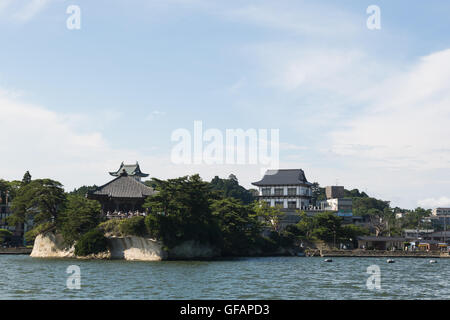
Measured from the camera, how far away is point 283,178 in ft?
356

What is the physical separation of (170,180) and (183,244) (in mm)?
8708

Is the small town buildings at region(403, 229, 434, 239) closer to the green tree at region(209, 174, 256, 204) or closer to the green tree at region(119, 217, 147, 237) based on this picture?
the green tree at region(209, 174, 256, 204)

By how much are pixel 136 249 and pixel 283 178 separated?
54024mm

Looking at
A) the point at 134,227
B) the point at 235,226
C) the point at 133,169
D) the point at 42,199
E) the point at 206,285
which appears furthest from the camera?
the point at 133,169

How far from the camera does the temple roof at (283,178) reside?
107 m

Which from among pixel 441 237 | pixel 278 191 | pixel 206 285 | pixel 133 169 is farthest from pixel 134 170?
pixel 206 285

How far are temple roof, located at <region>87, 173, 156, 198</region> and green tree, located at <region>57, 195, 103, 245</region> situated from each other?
193 cm

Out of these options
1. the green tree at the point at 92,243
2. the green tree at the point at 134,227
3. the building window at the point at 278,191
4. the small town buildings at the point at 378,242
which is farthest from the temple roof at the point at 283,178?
the green tree at the point at 92,243

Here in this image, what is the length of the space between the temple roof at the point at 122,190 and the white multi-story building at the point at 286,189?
144 feet

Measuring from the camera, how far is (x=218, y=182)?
14900cm

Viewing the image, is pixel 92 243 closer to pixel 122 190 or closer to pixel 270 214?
pixel 122 190

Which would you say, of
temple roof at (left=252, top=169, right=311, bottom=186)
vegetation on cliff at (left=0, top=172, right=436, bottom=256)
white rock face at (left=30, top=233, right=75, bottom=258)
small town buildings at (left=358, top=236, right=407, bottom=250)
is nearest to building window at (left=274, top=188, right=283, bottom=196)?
temple roof at (left=252, top=169, right=311, bottom=186)

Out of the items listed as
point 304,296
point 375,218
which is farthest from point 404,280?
point 375,218
